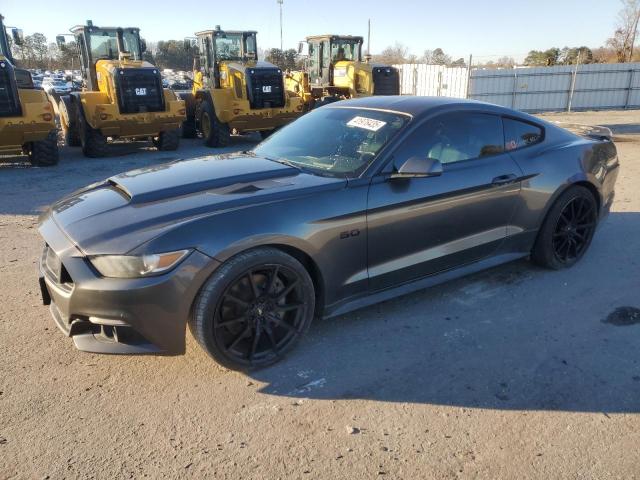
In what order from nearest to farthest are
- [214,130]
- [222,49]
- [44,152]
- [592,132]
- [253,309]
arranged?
[253,309] → [592,132] → [44,152] → [214,130] → [222,49]

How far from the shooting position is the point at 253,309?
3014mm

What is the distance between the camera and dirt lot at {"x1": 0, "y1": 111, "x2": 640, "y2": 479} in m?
2.39

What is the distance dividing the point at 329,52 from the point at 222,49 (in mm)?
4387

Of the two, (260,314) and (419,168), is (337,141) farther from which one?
(260,314)

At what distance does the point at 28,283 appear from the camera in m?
4.31

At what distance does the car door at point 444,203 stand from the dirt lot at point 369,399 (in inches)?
17.3

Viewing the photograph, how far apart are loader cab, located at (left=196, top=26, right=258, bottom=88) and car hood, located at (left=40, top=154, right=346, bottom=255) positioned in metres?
10.6

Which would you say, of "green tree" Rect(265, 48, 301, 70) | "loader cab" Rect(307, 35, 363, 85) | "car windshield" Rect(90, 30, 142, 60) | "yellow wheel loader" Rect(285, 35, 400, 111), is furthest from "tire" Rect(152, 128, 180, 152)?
"green tree" Rect(265, 48, 301, 70)

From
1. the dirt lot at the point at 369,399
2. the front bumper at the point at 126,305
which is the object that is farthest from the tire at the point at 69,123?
the front bumper at the point at 126,305

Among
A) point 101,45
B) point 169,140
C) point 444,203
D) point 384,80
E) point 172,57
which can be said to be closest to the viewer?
point 444,203

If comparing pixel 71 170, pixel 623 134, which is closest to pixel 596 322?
pixel 71 170

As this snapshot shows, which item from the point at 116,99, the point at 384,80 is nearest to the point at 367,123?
the point at 116,99

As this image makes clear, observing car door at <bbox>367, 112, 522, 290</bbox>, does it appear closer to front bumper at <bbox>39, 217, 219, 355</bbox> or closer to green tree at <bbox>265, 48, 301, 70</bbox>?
front bumper at <bbox>39, 217, 219, 355</bbox>

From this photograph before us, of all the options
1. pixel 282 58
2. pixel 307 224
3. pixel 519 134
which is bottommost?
pixel 307 224
